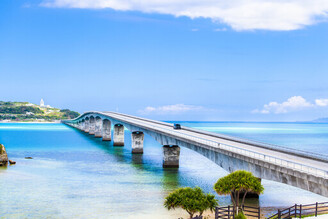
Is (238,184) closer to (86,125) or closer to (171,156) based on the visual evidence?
(171,156)

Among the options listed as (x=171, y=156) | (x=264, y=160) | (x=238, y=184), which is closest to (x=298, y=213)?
(x=238, y=184)

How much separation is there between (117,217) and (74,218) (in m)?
3.82

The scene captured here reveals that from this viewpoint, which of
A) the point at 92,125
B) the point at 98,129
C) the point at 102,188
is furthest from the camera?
A: the point at 92,125

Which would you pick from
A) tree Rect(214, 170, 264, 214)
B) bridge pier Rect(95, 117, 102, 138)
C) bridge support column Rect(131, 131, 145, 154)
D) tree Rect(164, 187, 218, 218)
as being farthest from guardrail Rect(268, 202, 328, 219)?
bridge pier Rect(95, 117, 102, 138)

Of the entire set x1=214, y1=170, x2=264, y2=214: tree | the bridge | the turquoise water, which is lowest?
the turquoise water

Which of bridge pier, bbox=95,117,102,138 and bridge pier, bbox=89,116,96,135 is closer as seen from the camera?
bridge pier, bbox=95,117,102,138

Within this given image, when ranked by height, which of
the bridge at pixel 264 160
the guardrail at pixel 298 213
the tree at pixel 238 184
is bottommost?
the guardrail at pixel 298 213

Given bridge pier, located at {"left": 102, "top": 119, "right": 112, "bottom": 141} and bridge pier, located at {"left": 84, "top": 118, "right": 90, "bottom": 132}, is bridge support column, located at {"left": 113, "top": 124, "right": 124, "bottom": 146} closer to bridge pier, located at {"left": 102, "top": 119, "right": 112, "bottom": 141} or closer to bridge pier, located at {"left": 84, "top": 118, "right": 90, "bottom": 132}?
bridge pier, located at {"left": 102, "top": 119, "right": 112, "bottom": 141}

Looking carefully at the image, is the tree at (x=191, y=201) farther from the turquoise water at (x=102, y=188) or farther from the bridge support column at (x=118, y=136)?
the bridge support column at (x=118, y=136)

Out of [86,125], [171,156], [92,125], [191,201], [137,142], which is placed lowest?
[191,201]

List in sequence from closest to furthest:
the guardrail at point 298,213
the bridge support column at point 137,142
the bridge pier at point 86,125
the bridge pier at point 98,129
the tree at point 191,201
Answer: the guardrail at point 298,213 → the tree at point 191,201 → the bridge support column at point 137,142 → the bridge pier at point 98,129 → the bridge pier at point 86,125

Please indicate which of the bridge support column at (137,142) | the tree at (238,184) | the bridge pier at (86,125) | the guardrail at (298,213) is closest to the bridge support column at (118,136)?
the bridge support column at (137,142)

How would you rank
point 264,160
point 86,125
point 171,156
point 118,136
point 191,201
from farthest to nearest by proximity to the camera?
point 86,125, point 118,136, point 171,156, point 264,160, point 191,201

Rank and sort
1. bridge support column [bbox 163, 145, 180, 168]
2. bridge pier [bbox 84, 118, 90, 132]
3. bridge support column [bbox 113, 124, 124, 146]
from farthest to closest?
bridge pier [bbox 84, 118, 90, 132] → bridge support column [bbox 113, 124, 124, 146] → bridge support column [bbox 163, 145, 180, 168]
